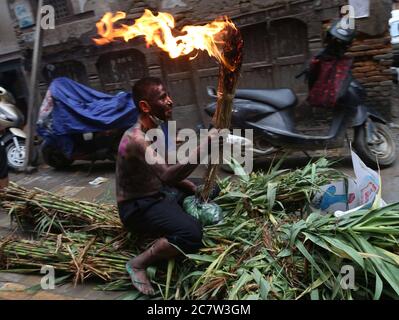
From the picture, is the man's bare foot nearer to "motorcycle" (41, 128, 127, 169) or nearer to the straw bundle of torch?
the straw bundle of torch

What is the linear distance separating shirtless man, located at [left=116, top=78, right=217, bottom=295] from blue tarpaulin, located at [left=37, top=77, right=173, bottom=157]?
3.44 metres

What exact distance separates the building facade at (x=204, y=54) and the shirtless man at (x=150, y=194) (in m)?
4.57

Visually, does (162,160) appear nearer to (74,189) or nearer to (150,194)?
(150,194)

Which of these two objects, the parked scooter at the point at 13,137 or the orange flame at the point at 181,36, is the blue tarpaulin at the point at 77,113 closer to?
the parked scooter at the point at 13,137

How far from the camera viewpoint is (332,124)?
5426 mm

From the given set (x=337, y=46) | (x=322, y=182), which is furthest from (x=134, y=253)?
(x=337, y=46)

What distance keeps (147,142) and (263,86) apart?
486cm

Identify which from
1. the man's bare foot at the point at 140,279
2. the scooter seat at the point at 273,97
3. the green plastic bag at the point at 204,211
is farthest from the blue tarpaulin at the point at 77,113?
the man's bare foot at the point at 140,279

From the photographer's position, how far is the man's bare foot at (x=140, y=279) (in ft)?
9.22

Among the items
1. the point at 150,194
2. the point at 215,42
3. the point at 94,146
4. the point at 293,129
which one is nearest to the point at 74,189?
the point at 94,146

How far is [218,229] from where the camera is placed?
10.2 feet

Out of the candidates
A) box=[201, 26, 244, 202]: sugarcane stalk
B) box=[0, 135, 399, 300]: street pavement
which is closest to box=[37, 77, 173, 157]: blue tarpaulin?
box=[0, 135, 399, 300]: street pavement

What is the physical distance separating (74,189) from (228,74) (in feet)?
13.6
